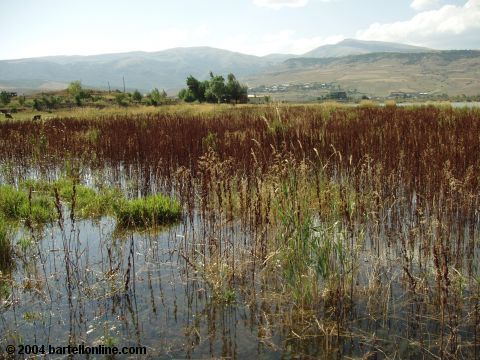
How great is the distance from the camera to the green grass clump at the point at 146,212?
6875mm

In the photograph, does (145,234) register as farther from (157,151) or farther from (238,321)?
(157,151)

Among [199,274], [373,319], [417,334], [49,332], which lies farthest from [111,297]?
[417,334]

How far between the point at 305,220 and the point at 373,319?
4.15ft

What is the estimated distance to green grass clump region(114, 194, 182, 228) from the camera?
6.88 meters

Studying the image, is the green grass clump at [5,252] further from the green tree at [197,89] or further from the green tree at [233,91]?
the green tree at [197,89]

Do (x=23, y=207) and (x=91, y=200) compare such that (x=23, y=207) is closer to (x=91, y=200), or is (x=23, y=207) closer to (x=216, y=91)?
(x=91, y=200)

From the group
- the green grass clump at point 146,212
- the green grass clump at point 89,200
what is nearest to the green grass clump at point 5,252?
the green grass clump at point 89,200

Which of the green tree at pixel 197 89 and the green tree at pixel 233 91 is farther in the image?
the green tree at pixel 197 89

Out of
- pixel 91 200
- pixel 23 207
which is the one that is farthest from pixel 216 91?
pixel 23 207

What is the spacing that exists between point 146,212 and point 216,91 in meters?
62.8

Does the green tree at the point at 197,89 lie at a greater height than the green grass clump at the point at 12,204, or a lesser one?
greater

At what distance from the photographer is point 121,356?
3494mm

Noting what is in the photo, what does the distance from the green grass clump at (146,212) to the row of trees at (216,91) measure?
58.9 meters

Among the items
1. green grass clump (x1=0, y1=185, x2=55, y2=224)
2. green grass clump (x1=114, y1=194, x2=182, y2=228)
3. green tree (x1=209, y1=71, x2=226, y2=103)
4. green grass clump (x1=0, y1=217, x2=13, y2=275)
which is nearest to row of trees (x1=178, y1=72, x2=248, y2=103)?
green tree (x1=209, y1=71, x2=226, y2=103)
